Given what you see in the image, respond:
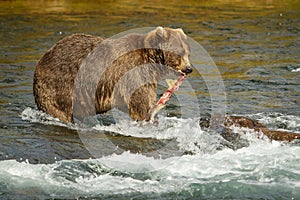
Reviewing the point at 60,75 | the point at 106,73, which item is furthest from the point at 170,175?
the point at 60,75

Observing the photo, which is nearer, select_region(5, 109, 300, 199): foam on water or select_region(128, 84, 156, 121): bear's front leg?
select_region(5, 109, 300, 199): foam on water

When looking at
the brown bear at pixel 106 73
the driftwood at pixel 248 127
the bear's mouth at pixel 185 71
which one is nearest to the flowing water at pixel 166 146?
the driftwood at pixel 248 127

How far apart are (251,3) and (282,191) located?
1631 centimetres

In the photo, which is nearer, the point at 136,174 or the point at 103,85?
the point at 136,174

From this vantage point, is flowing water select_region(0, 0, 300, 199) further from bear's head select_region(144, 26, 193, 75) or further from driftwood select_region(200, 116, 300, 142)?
bear's head select_region(144, 26, 193, 75)

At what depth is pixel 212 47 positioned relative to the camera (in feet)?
51.1

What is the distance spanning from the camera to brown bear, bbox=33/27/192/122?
8.92 meters

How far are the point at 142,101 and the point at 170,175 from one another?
1865 mm

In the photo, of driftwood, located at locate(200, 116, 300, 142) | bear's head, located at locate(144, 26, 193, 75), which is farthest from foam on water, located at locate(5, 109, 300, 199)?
bear's head, located at locate(144, 26, 193, 75)

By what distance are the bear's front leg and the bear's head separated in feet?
1.39

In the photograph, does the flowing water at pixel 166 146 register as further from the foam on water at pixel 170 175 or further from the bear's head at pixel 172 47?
the bear's head at pixel 172 47

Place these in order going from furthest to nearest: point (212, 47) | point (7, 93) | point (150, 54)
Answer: point (212, 47)
point (7, 93)
point (150, 54)

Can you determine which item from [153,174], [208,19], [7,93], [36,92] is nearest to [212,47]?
[208,19]

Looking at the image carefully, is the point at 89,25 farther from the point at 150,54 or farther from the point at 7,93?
the point at 150,54
